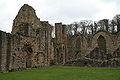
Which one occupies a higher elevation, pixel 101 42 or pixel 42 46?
pixel 101 42

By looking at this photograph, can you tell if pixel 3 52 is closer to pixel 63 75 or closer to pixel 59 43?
pixel 63 75

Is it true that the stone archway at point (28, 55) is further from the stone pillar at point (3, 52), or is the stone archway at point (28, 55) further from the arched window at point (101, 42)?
the arched window at point (101, 42)

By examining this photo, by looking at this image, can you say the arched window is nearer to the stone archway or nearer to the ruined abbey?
the ruined abbey

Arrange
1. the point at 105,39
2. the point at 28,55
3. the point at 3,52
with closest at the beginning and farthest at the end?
the point at 3,52 → the point at 28,55 → the point at 105,39

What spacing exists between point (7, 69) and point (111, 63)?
38.6 feet

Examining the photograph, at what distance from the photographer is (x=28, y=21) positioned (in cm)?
2419

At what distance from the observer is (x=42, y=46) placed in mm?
23859

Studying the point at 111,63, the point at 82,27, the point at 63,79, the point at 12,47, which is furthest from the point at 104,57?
the point at 82,27

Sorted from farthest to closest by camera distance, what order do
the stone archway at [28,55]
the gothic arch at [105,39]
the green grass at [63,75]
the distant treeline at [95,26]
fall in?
the distant treeline at [95,26] < the gothic arch at [105,39] < the stone archway at [28,55] < the green grass at [63,75]

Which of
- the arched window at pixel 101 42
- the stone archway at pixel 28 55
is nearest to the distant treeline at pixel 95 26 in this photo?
the arched window at pixel 101 42

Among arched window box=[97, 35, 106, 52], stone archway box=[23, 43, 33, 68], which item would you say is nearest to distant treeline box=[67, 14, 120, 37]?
arched window box=[97, 35, 106, 52]

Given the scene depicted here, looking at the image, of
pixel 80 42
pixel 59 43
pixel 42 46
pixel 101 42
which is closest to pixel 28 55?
pixel 42 46

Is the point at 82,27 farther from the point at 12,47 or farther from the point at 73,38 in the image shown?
the point at 12,47

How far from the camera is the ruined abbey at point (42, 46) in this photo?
17359 mm
